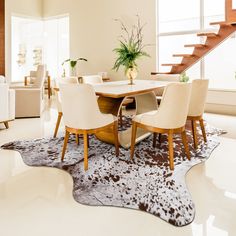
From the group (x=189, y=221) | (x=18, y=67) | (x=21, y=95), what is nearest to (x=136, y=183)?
(x=189, y=221)

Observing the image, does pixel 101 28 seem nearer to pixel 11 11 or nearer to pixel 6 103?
pixel 11 11

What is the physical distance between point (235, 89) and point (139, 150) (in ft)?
10.8

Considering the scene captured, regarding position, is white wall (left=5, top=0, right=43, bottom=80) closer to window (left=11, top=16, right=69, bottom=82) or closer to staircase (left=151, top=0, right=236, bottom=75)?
window (left=11, top=16, right=69, bottom=82)

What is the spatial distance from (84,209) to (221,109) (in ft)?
15.3

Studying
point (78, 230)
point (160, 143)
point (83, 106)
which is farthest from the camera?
point (160, 143)

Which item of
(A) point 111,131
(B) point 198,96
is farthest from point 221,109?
(A) point 111,131

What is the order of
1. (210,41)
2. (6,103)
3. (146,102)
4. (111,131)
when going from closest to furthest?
(111,131) < (146,102) < (6,103) < (210,41)

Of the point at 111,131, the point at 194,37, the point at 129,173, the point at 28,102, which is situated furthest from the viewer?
the point at 194,37

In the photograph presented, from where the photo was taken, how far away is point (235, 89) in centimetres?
554

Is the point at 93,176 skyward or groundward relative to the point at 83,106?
groundward

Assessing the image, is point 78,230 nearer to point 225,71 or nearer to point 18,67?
point 225,71

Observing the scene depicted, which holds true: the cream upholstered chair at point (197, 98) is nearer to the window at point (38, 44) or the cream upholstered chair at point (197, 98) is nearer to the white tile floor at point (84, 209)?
the white tile floor at point (84, 209)

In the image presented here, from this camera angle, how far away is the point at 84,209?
76.7 inches

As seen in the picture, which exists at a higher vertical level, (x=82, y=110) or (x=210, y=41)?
(x=210, y=41)
